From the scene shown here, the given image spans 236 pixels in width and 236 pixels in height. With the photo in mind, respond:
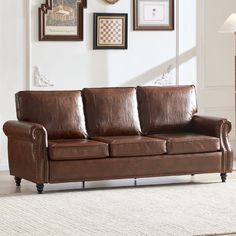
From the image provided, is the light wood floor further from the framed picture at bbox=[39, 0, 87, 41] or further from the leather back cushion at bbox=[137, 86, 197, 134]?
the framed picture at bbox=[39, 0, 87, 41]

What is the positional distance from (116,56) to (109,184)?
168cm

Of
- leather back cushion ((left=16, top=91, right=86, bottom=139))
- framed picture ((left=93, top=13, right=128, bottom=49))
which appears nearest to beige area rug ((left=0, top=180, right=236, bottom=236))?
leather back cushion ((left=16, top=91, right=86, bottom=139))

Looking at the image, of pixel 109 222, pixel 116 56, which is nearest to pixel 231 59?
pixel 116 56

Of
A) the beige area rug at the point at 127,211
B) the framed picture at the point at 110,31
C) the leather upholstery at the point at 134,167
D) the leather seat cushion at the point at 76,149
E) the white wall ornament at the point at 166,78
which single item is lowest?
the beige area rug at the point at 127,211

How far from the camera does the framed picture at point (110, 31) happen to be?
8289 mm

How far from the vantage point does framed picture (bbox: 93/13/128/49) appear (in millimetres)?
8289

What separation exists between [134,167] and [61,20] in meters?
1.98

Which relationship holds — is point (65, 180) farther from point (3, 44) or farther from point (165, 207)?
point (3, 44)

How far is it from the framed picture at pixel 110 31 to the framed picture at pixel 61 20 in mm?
175

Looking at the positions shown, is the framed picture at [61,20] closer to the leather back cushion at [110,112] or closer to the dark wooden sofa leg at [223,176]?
the leather back cushion at [110,112]

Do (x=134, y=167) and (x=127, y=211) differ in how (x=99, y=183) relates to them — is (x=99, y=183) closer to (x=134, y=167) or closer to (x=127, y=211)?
(x=134, y=167)

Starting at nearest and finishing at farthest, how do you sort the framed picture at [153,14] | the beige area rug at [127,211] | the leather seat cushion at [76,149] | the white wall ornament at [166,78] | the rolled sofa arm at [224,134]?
the beige area rug at [127,211] < the leather seat cushion at [76,149] < the rolled sofa arm at [224,134] < the framed picture at [153,14] < the white wall ornament at [166,78]

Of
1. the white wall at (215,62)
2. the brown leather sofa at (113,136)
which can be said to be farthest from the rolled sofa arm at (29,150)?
the white wall at (215,62)

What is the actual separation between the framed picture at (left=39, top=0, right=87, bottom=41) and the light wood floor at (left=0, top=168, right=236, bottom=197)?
4.84 ft
